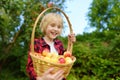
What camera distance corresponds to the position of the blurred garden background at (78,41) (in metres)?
5.34

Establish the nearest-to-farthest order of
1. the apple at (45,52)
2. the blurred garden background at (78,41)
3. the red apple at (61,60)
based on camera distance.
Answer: the red apple at (61,60) < the apple at (45,52) < the blurred garden background at (78,41)

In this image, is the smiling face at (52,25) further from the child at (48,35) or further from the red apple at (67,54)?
the red apple at (67,54)

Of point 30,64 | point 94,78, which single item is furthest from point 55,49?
point 94,78

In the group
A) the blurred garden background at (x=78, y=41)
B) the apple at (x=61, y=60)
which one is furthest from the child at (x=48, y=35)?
the blurred garden background at (x=78, y=41)

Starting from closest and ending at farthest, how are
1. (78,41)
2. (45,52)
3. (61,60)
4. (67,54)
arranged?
(61,60) → (45,52) → (67,54) → (78,41)

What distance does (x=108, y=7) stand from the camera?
6.97 m

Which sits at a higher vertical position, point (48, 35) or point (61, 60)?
point (48, 35)

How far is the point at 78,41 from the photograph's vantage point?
704 cm

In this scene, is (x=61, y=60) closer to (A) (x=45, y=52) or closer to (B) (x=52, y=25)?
(A) (x=45, y=52)

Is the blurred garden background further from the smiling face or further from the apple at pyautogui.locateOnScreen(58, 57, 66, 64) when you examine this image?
the apple at pyautogui.locateOnScreen(58, 57, 66, 64)

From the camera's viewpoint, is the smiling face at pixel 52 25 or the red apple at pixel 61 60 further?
the smiling face at pixel 52 25

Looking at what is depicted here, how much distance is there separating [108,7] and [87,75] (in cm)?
157

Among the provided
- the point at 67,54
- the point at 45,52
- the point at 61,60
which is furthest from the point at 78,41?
the point at 61,60

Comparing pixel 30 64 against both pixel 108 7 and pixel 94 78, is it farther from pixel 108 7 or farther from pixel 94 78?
pixel 108 7
